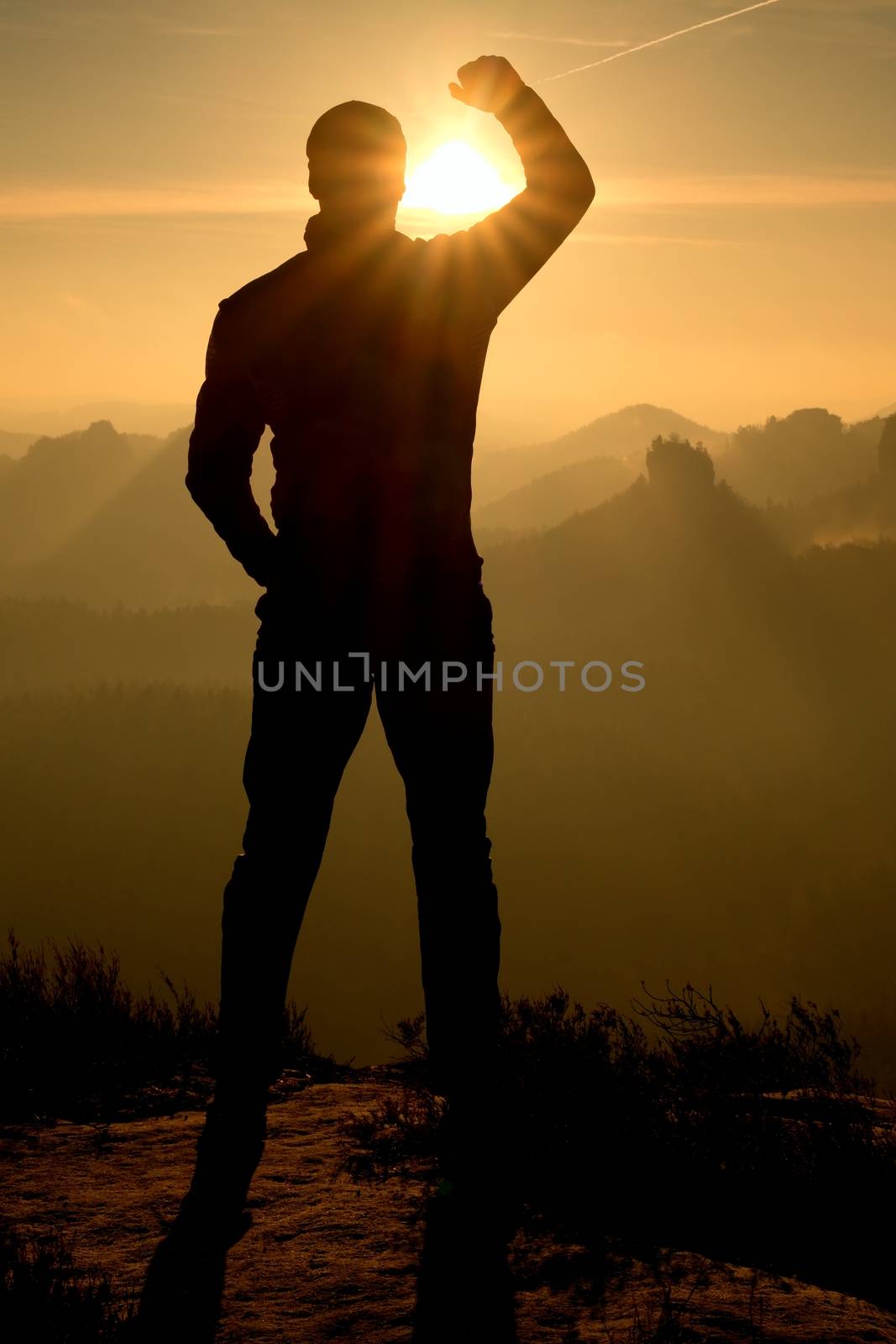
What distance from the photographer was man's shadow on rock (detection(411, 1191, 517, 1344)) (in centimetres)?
210

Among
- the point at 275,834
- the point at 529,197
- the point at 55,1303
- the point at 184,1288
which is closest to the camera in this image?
the point at 55,1303

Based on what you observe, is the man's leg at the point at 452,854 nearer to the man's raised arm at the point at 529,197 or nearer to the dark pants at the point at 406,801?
the dark pants at the point at 406,801

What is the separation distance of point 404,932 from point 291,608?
76.7 m

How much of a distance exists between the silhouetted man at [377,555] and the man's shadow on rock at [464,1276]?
262 mm

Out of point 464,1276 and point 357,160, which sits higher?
point 357,160

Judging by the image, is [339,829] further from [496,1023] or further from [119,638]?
[496,1023]

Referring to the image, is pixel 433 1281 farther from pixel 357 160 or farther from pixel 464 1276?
pixel 357 160

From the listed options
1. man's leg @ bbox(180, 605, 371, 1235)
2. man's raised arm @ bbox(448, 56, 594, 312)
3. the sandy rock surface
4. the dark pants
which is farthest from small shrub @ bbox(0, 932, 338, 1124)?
man's raised arm @ bbox(448, 56, 594, 312)

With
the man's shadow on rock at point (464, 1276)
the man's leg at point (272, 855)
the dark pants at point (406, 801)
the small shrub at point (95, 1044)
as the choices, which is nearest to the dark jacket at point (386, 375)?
the dark pants at point (406, 801)

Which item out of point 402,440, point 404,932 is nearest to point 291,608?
point 402,440

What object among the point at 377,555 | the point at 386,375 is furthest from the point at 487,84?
the point at 377,555

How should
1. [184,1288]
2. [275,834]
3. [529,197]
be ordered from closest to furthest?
[184,1288], [529,197], [275,834]

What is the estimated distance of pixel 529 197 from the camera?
2734 mm

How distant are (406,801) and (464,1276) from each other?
1.12 meters
